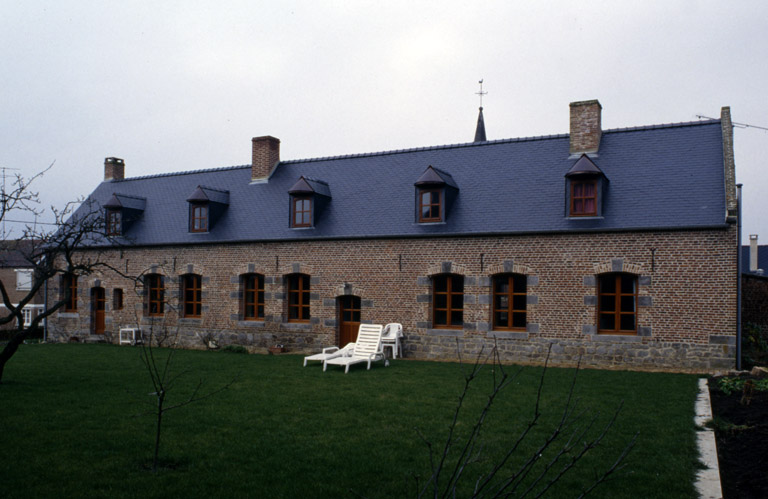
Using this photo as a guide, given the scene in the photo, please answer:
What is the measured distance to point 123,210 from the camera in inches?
849

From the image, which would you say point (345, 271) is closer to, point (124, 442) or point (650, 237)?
point (650, 237)

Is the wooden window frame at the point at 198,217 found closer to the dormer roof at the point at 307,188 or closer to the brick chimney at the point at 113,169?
the dormer roof at the point at 307,188

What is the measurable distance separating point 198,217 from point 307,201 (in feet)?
13.7

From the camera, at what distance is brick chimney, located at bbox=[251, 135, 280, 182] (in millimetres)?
20562

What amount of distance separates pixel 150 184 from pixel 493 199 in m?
14.2

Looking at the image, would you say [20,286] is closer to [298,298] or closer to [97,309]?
[97,309]

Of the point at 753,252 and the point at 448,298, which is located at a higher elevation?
the point at 753,252

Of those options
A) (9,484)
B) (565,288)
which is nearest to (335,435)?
(9,484)

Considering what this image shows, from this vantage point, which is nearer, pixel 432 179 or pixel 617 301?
pixel 617 301

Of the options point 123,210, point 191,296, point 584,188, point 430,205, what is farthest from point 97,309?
point 584,188

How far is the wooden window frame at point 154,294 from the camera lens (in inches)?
798

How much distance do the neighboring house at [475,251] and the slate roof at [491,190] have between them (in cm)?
5

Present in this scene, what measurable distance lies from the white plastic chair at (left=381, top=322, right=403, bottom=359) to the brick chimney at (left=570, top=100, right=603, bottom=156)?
6614 millimetres

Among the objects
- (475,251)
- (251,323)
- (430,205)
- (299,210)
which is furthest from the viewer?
(299,210)
